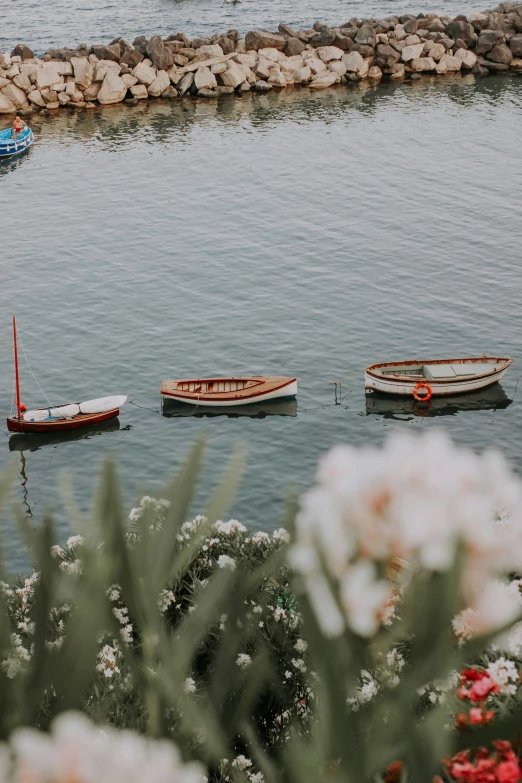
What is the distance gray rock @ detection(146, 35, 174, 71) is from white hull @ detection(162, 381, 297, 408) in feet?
185

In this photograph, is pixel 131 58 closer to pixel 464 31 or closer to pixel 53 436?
pixel 464 31

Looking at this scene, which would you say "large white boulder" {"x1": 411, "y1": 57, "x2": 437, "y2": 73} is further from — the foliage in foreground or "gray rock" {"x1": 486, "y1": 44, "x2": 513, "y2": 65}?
the foliage in foreground

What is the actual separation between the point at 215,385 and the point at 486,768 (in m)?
40.8

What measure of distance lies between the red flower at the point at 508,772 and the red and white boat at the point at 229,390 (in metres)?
39.4

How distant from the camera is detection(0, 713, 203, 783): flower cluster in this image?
71.6 inches

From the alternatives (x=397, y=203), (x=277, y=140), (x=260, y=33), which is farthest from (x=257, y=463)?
(x=260, y=33)

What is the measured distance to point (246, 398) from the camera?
43656 millimetres

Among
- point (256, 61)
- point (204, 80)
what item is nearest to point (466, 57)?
point (256, 61)

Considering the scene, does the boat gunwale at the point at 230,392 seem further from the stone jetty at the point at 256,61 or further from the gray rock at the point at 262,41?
the gray rock at the point at 262,41

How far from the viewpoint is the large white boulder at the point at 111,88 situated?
3477 inches

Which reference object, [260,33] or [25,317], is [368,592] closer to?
[25,317]

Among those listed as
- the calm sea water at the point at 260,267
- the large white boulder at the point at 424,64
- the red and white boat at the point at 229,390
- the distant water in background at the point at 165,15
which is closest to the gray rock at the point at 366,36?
the large white boulder at the point at 424,64

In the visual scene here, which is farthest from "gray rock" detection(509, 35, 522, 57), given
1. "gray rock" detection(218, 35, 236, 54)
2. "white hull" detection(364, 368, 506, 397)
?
"white hull" detection(364, 368, 506, 397)

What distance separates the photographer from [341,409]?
4353 centimetres
